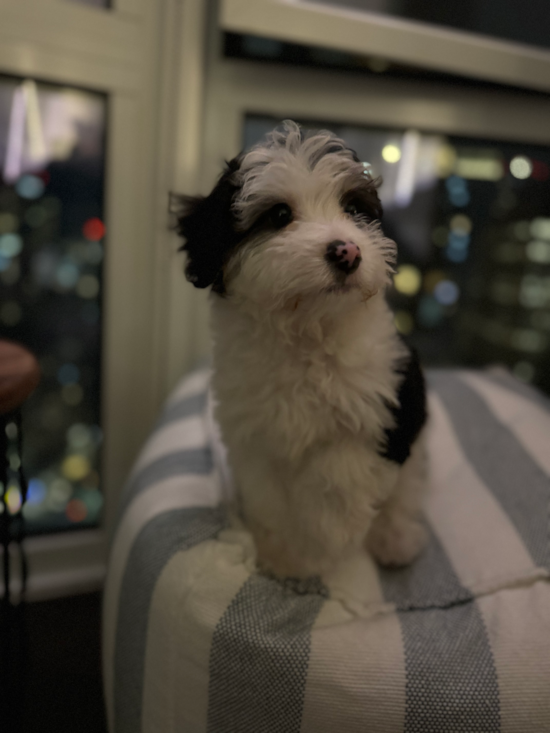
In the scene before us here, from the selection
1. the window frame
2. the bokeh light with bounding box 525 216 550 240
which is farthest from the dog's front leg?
the bokeh light with bounding box 525 216 550 240

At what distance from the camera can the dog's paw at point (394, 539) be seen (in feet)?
3.92

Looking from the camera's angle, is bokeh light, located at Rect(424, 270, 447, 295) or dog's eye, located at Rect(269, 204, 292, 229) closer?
dog's eye, located at Rect(269, 204, 292, 229)

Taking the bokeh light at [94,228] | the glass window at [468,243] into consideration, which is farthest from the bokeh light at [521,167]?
the bokeh light at [94,228]

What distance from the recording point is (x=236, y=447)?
3.51 feet

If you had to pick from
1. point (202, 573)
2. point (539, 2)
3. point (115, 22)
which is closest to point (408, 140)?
point (539, 2)

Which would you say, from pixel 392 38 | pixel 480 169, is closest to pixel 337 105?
pixel 392 38

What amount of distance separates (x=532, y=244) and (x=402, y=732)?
220 cm

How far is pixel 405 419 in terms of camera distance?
1.01 meters

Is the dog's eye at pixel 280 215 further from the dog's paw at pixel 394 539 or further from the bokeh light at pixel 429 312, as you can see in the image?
the bokeh light at pixel 429 312

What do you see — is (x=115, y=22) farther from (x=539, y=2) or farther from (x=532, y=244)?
(x=532, y=244)

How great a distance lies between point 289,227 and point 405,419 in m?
0.42

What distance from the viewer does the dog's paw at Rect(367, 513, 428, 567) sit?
3.92 ft

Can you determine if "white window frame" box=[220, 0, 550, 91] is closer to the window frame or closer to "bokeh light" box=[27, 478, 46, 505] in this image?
the window frame

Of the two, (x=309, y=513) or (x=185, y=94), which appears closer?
(x=309, y=513)
